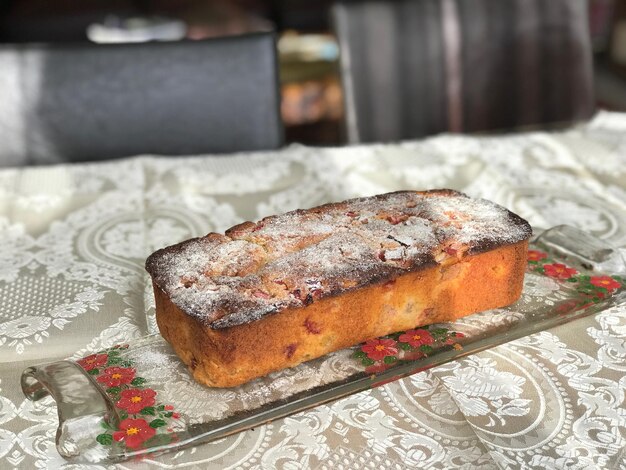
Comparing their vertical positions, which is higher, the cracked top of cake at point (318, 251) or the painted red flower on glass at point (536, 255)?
the cracked top of cake at point (318, 251)

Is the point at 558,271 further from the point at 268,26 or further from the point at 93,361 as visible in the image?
the point at 268,26

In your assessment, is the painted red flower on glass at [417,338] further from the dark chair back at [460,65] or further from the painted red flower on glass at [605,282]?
the dark chair back at [460,65]

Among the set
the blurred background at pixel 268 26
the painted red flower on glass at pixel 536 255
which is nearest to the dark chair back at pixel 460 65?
the painted red flower on glass at pixel 536 255

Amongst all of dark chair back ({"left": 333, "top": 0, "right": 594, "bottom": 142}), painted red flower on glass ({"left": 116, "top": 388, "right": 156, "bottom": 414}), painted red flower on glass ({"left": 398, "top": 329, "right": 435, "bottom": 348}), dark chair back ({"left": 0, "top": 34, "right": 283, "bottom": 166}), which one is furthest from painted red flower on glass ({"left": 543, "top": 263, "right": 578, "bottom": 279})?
dark chair back ({"left": 333, "top": 0, "right": 594, "bottom": 142})

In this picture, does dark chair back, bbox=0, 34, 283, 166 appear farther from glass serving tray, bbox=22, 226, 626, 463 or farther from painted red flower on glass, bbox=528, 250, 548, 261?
glass serving tray, bbox=22, 226, 626, 463

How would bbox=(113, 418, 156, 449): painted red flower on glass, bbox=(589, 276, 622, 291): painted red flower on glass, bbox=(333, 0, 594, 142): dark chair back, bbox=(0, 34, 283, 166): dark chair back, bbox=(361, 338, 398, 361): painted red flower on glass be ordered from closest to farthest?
1. bbox=(113, 418, 156, 449): painted red flower on glass
2. bbox=(361, 338, 398, 361): painted red flower on glass
3. bbox=(589, 276, 622, 291): painted red flower on glass
4. bbox=(0, 34, 283, 166): dark chair back
5. bbox=(333, 0, 594, 142): dark chair back

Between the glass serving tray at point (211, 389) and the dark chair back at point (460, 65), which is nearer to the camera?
the glass serving tray at point (211, 389)

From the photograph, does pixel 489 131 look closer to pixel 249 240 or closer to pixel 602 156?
pixel 602 156

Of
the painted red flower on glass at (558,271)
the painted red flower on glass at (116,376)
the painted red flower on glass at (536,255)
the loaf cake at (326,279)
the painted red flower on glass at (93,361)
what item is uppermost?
the loaf cake at (326,279)
